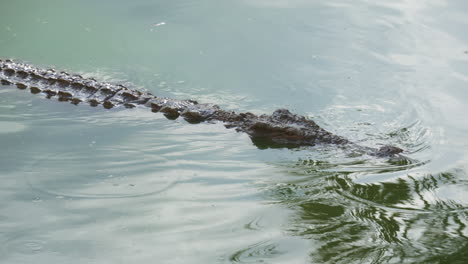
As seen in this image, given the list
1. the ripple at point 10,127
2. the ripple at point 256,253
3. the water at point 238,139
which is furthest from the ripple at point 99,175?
the ripple at point 256,253

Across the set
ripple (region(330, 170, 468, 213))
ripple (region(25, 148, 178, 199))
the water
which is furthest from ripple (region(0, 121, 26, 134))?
ripple (region(330, 170, 468, 213))

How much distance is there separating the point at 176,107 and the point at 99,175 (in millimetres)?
1527

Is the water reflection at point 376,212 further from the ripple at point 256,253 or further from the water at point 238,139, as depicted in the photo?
the ripple at point 256,253

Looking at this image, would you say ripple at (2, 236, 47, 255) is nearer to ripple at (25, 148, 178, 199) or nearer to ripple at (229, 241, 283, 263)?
ripple at (25, 148, 178, 199)

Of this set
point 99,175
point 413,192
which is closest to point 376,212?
point 413,192

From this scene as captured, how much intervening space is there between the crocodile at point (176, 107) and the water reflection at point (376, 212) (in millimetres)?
416

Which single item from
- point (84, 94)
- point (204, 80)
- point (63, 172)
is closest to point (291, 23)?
point (204, 80)

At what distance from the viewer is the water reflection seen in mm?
3807

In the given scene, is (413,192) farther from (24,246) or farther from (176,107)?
(24,246)

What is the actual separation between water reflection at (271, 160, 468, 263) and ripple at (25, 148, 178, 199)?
1114 millimetres

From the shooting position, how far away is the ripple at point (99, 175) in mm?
4695

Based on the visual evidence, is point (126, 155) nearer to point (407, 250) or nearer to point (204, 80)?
point (204, 80)

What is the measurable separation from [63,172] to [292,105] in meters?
2.65

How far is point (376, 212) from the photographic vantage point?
14.0 ft
